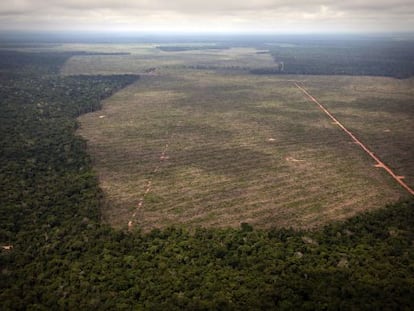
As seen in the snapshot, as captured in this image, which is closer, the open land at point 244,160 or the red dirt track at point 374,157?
the open land at point 244,160

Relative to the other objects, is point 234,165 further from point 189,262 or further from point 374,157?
point 189,262

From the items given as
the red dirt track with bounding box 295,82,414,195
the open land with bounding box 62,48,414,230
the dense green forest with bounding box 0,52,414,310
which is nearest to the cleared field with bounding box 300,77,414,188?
the open land with bounding box 62,48,414,230

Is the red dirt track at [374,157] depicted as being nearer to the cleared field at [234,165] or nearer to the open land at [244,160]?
the open land at [244,160]

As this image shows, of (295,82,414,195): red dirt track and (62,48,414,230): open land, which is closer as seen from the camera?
(62,48,414,230): open land

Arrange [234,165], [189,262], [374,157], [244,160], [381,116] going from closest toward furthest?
[189,262] → [234,165] → [244,160] → [374,157] → [381,116]

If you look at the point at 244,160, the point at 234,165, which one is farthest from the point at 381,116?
the point at 234,165

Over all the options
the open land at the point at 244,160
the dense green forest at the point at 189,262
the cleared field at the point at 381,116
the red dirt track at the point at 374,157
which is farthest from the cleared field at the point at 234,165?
the dense green forest at the point at 189,262

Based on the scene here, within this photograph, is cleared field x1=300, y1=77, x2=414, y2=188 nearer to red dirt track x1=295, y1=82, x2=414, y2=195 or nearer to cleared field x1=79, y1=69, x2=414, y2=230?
cleared field x1=79, y1=69, x2=414, y2=230
